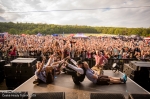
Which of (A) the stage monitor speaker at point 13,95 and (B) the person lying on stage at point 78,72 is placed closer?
(A) the stage monitor speaker at point 13,95

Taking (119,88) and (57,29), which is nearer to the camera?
(119,88)

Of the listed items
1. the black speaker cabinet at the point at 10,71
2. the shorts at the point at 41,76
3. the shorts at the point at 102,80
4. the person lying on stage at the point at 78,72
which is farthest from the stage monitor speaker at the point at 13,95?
the black speaker cabinet at the point at 10,71

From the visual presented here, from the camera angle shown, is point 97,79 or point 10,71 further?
point 10,71

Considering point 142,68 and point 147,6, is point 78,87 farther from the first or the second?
point 147,6

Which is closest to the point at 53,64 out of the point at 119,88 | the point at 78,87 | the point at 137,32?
the point at 78,87

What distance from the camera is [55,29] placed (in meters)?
16.8

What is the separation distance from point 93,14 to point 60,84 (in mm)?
10682

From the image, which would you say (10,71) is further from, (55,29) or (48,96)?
(55,29)

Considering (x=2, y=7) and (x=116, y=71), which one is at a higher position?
(x=2, y=7)

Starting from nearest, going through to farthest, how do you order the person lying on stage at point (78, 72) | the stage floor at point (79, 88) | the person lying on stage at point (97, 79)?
the stage floor at point (79, 88), the person lying on stage at point (78, 72), the person lying on stage at point (97, 79)

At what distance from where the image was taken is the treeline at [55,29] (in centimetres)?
1653

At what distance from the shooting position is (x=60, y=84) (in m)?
4.61

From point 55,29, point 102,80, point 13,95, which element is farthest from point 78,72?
point 55,29

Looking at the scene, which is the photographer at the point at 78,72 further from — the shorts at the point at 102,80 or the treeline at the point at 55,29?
the treeline at the point at 55,29
